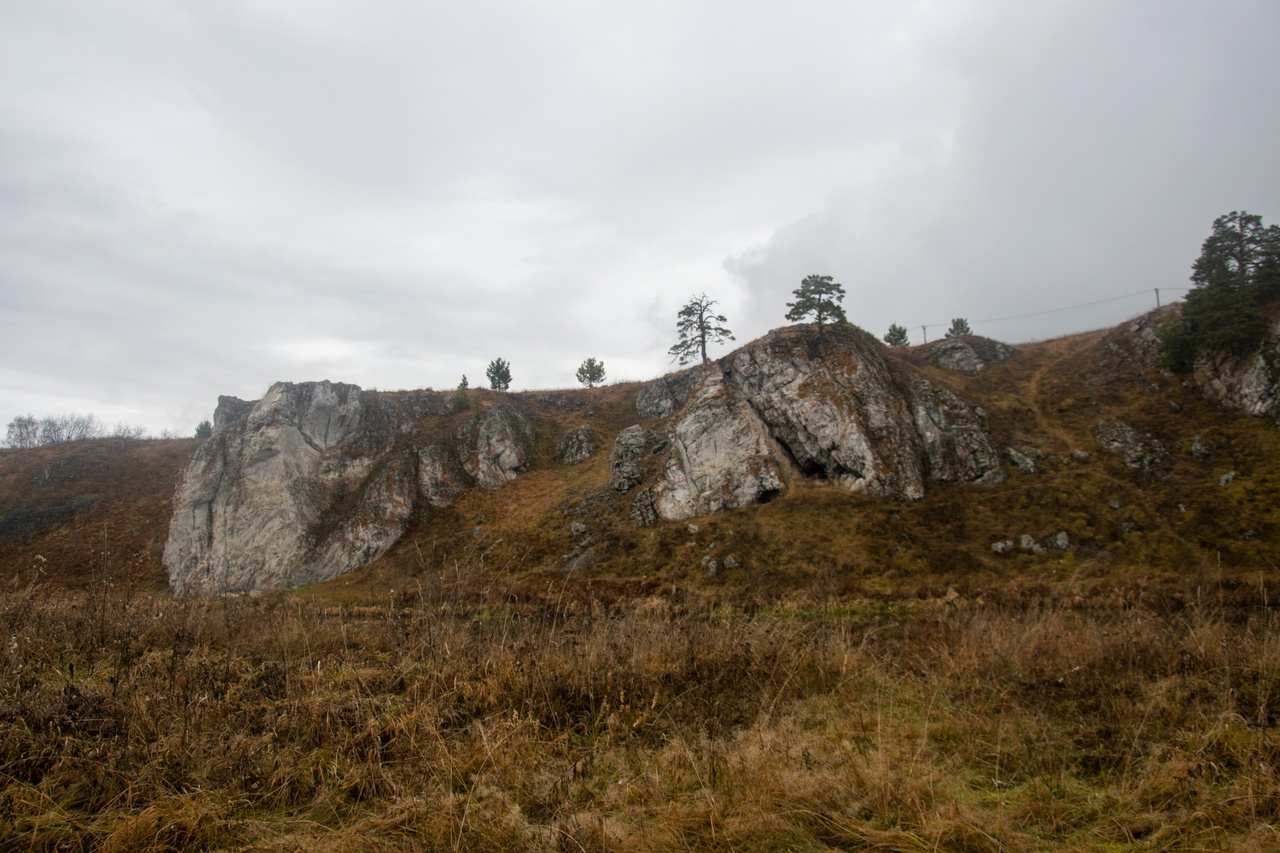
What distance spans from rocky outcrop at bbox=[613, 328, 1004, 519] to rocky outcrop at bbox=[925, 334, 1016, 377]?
9.76 metres

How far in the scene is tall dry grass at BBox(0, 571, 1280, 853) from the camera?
3109 mm

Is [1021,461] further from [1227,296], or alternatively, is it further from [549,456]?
[549,456]

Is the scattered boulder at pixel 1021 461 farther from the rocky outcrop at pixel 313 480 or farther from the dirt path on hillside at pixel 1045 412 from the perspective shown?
the rocky outcrop at pixel 313 480

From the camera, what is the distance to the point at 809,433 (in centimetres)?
3756

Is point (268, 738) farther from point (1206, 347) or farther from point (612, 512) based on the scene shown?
point (1206, 347)

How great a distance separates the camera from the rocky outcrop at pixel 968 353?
47.4m

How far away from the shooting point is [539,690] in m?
5.17

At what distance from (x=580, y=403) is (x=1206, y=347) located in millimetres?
49835

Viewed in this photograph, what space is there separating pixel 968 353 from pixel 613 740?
53913mm

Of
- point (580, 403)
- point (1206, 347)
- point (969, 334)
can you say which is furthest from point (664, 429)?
point (1206, 347)

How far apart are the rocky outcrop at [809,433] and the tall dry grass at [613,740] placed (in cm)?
2864

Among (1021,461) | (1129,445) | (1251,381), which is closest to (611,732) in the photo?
(1021,461)

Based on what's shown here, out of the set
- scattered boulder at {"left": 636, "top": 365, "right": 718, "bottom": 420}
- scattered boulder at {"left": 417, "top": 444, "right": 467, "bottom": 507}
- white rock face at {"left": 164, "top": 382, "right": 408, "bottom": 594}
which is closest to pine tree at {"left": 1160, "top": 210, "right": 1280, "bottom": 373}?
scattered boulder at {"left": 636, "top": 365, "right": 718, "bottom": 420}

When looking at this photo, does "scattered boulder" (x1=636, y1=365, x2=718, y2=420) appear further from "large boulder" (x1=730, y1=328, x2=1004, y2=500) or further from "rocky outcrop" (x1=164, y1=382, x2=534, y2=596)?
"rocky outcrop" (x1=164, y1=382, x2=534, y2=596)
